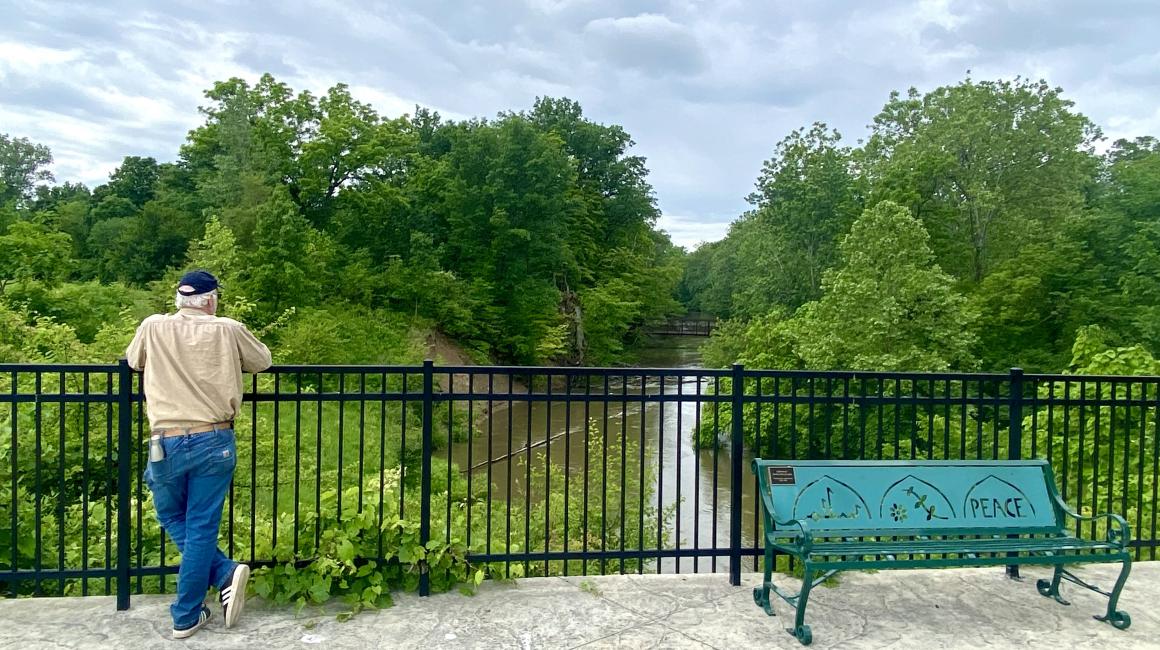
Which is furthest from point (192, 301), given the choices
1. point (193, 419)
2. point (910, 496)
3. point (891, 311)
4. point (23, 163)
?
point (23, 163)

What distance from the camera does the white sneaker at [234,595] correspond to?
3.54 m

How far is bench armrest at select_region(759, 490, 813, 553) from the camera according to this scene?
357 cm

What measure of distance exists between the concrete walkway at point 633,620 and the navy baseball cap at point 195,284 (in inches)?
63.2

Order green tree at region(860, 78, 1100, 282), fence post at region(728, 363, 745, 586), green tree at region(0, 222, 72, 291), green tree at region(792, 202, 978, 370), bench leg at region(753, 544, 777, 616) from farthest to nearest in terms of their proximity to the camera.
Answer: green tree at region(860, 78, 1100, 282)
green tree at region(792, 202, 978, 370)
green tree at region(0, 222, 72, 291)
fence post at region(728, 363, 745, 586)
bench leg at region(753, 544, 777, 616)

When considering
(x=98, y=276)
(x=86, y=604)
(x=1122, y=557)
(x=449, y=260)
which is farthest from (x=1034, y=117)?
(x=98, y=276)

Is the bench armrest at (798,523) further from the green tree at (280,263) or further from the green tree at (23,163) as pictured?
the green tree at (23,163)

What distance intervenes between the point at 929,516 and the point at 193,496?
3724 mm

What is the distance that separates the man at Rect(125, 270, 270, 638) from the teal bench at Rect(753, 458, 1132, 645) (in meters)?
2.65

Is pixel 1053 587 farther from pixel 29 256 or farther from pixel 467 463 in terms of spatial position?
pixel 29 256

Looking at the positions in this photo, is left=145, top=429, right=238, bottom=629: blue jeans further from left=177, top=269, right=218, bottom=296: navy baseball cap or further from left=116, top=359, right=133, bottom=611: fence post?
left=177, top=269, right=218, bottom=296: navy baseball cap

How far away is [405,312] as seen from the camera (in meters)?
31.1

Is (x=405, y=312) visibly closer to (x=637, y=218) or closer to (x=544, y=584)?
(x=637, y=218)

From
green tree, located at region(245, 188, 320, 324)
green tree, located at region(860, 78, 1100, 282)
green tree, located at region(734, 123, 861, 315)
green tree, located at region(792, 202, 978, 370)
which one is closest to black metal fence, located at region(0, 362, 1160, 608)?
green tree, located at region(792, 202, 978, 370)

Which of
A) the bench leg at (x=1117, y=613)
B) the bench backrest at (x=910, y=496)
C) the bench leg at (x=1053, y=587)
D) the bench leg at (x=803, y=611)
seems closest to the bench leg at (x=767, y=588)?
the bench backrest at (x=910, y=496)
